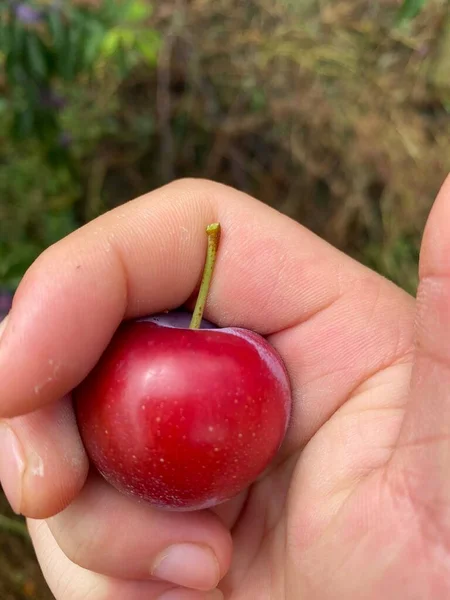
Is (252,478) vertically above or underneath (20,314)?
underneath

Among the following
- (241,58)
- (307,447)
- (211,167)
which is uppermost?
(241,58)

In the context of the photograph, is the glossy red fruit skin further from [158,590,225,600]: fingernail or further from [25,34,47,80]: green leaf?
[25,34,47,80]: green leaf

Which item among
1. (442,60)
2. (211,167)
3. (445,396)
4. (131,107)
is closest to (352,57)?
(442,60)

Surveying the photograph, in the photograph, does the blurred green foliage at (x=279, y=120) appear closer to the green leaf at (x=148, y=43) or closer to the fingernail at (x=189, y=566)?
the green leaf at (x=148, y=43)

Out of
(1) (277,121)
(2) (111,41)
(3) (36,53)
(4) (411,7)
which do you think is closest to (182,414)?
(4) (411,7)

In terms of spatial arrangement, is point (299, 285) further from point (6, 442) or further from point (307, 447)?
point (6, 442)

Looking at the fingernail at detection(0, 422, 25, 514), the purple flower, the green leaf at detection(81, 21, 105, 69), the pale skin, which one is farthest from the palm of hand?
the purple flower

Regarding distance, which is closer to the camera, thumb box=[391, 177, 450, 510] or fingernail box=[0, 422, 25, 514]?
thumb box=[391, 177, 450, 510]
